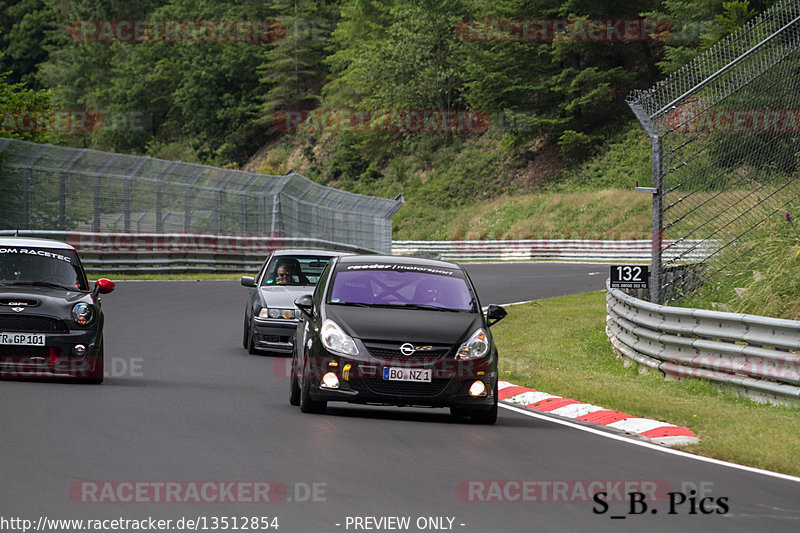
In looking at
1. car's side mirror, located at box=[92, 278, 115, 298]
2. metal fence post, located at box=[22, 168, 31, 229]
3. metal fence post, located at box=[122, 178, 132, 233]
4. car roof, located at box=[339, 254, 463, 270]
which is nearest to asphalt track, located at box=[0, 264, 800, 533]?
car's side mirror, located at box=[92, 278, 115, 298]

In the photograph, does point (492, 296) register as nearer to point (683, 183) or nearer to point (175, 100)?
point (683, 183)

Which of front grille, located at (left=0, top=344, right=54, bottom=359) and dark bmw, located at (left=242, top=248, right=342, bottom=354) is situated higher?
dark bmw, located at (left=242, top=248, right=342, bottom=354)

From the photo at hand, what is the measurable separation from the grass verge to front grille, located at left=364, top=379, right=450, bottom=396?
2299mm

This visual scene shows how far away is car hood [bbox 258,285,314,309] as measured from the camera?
58.6ft

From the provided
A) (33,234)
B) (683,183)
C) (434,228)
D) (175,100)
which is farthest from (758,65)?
(175,100)

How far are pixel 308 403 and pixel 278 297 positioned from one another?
21.3 ft

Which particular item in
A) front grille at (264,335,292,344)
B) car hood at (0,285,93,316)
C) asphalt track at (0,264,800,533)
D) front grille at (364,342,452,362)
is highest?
car hood at (0,285,93,316)

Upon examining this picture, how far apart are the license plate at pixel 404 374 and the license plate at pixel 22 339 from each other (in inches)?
171

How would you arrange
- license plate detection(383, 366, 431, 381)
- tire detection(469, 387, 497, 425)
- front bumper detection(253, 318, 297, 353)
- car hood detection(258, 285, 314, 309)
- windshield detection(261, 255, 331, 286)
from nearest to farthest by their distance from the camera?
1. license plate detection(383, 366, 431, 381)
2. tire detection(469, 387, 497, 425)
3. front bumper detection(253, 318, 297, 353)
4. car hood detection(258, 285, 314, 309)
5. windshield detection(261, 255, 331, 286)

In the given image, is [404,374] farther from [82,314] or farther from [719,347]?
[719,347]

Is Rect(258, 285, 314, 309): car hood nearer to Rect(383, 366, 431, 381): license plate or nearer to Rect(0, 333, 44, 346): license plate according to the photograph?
Rect(0, 333, 44, 346): license plate

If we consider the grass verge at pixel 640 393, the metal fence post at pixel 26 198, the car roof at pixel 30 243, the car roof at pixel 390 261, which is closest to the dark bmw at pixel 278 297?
the grass verge at pixel 640 393

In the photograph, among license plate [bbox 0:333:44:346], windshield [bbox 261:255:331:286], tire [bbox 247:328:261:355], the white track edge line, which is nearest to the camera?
the white track edge line

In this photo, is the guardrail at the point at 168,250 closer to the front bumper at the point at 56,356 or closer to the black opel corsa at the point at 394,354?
the front bumper at the point at 56,356
